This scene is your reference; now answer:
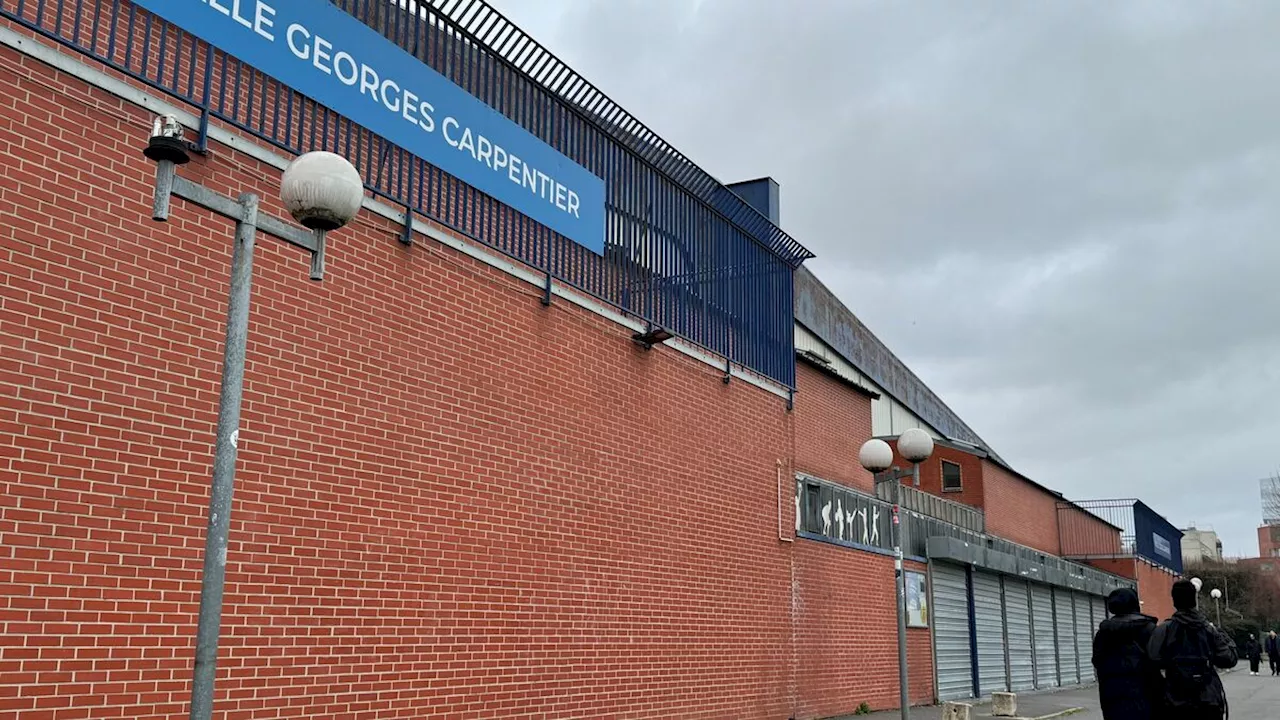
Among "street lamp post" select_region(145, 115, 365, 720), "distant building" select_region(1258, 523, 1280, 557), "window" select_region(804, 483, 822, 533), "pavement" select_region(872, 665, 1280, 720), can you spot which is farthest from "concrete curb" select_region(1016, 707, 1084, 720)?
"distant building" select_region(1258, 523, 1280, 557)

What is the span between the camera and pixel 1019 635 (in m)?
25.5

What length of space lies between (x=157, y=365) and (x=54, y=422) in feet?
2.54

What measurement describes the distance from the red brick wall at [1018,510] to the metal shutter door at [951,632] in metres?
6.13

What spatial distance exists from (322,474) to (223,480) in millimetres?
3377

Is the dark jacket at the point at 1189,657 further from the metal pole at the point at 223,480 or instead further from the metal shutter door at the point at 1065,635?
the metal shutter door at the point at 1065,635

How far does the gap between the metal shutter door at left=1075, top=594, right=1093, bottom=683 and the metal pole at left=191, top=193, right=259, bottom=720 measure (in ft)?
99.7

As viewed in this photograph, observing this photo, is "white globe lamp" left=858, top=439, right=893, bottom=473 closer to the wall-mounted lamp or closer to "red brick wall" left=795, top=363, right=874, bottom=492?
the wall-mounted lamp

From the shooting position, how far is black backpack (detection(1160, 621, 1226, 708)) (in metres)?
7.04

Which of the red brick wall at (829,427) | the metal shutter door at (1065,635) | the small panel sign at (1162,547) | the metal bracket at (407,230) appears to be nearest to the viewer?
the metal bracket at (407,230)

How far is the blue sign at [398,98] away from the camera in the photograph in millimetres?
8023

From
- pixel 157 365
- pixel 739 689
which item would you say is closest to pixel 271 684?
pixel 157 365

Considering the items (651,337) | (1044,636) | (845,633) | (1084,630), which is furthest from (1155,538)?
(651,337)

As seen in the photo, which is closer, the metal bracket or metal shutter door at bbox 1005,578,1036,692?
the metal bracket

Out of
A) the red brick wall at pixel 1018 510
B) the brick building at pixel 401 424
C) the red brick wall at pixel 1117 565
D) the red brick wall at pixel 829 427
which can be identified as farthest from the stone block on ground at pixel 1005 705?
the red brick wall at pixel 1117 565
